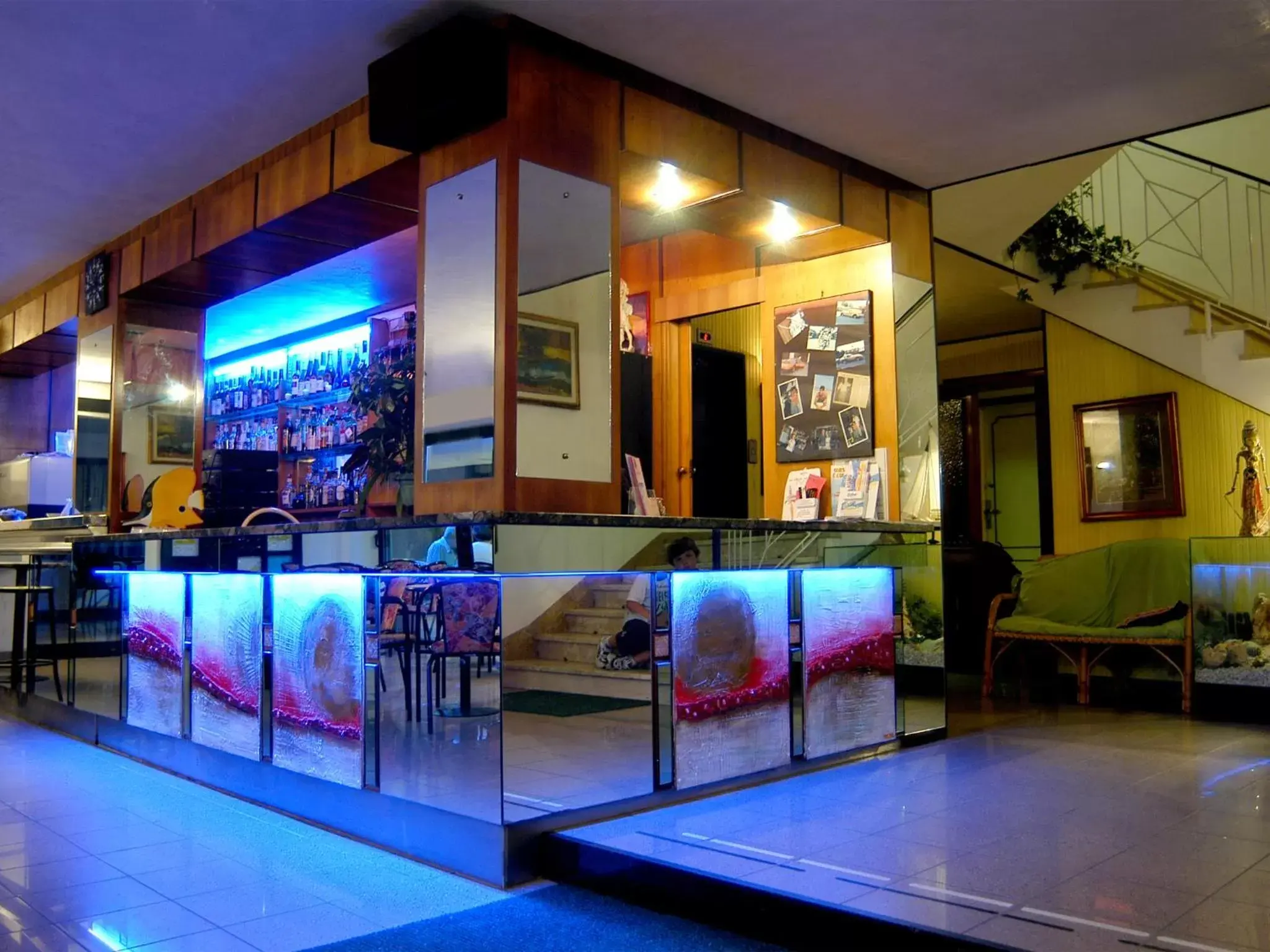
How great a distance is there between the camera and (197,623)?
4832mm

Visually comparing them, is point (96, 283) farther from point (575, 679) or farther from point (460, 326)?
point (575, 679)

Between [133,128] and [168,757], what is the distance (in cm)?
310

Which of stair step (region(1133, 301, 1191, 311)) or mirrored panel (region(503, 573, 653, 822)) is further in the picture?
stair step (region(1133, 301, 1191, 311))

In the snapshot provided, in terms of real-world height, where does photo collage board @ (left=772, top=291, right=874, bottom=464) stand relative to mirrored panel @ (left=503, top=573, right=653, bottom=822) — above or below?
above

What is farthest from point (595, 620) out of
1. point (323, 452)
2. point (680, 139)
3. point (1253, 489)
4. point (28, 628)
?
point (323, 452)

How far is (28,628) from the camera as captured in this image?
20.9 feet

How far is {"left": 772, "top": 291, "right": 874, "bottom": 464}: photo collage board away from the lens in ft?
17.5

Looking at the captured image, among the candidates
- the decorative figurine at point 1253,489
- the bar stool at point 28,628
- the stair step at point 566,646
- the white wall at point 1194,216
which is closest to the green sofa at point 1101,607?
the decorative figurine at point 1253,489

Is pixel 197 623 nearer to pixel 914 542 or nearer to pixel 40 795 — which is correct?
pixel 40 795

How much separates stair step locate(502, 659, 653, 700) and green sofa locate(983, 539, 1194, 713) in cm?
415

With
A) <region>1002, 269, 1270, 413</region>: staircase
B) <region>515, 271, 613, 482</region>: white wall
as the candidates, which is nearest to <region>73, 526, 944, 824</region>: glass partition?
<region>515, 271, 613, 482</region>: white wall

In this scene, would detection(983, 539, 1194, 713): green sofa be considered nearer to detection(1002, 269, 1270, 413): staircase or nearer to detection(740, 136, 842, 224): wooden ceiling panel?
detection(1002, 269, 1270, 413): staircase

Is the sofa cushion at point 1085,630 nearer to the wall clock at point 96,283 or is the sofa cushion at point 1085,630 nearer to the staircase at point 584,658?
the staircase at point 584,658

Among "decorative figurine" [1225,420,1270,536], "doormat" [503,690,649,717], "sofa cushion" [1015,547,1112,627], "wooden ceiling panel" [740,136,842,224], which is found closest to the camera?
"doormat" [503,690,649,717]
